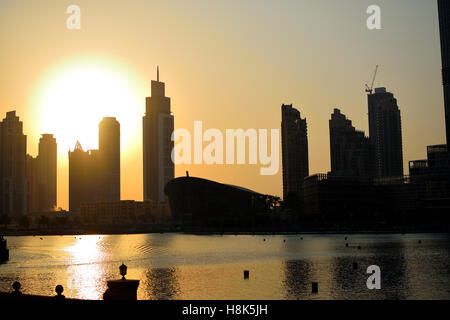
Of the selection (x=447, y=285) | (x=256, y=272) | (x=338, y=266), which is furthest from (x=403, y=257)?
(x=447, y=285)

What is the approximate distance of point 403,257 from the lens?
340ft

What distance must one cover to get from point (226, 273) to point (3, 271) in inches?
1447

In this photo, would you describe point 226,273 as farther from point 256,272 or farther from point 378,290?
point 378,290

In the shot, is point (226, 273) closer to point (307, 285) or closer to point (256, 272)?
point (256, 272)

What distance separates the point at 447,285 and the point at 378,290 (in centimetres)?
849

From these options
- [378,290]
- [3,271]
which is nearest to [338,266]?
[378,290]
